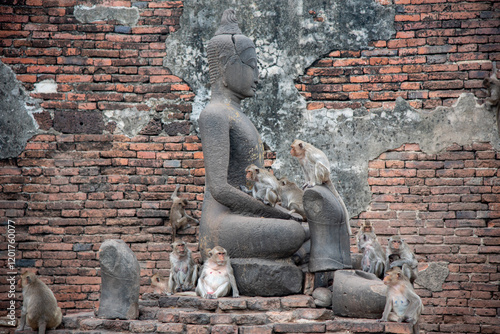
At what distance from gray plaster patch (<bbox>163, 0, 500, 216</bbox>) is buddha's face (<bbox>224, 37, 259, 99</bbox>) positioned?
2182mm

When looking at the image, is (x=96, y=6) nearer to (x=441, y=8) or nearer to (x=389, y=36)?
(x=389, y=36)

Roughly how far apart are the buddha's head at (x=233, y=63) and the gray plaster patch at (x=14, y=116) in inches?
123

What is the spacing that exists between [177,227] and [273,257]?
2.77 meters

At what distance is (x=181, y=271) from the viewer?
19.5 ft

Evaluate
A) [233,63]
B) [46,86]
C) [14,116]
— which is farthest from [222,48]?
[14,116]

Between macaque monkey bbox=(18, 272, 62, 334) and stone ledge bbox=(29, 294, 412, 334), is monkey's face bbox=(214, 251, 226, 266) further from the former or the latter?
macaque monkey bbox=(18, 272, 62, 334)

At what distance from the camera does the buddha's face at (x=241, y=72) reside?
240 inches

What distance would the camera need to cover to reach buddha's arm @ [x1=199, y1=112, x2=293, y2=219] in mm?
5715

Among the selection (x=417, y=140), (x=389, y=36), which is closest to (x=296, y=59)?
(x=389, y=36)

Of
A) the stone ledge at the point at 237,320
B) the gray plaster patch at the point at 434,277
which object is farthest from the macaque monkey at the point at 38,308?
the gray plaster patch at the point at 434,277

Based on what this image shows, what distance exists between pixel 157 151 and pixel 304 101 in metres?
1.91

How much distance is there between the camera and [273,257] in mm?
5570

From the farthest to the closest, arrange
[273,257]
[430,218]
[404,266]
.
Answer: [430,218] → [404,266] → [273,257]

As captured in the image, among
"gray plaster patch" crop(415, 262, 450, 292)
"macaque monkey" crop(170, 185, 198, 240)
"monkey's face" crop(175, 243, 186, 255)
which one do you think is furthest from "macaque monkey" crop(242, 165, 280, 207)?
"gray plaster patch" crop(415, 262, 450, 292)
